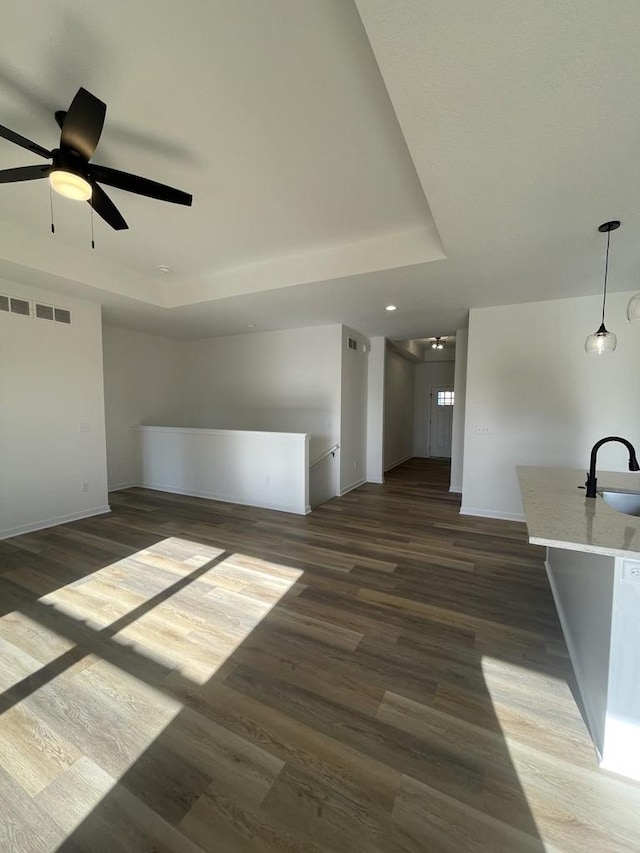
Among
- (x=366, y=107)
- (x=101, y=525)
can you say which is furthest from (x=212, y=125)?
(x=101, y=525)

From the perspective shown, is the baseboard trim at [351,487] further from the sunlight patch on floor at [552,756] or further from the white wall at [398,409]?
the sunlight patch on floor at [552,756]

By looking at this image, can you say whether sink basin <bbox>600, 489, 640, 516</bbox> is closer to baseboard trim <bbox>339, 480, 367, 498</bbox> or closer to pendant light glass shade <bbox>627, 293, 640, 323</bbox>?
pendant light glass shade <bbox>627, 293, 640, 323</bbox>

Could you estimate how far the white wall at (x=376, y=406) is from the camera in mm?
6543

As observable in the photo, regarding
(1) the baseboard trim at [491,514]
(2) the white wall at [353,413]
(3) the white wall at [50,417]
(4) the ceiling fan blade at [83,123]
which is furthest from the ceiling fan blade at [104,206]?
(1) the baseboard trim at [491,514]

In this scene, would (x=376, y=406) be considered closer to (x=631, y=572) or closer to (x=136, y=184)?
(x=136, y=184)

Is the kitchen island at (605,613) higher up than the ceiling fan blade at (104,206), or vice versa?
the ceiling fan blade at (104,206)

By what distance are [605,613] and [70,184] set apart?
342 centimetres

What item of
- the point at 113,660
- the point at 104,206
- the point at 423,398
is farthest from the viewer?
the point at 423,398

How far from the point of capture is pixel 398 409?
8.41 m

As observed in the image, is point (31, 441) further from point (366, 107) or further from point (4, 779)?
point (366, 107)

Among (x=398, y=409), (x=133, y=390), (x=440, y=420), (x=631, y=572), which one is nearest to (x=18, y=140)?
(x=631, y=572)

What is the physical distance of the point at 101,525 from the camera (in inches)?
166

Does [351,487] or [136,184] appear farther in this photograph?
[351,487]

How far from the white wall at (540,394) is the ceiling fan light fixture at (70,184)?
14.1 ft
